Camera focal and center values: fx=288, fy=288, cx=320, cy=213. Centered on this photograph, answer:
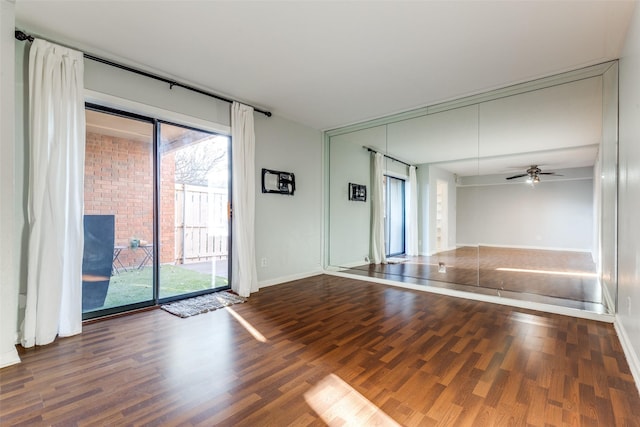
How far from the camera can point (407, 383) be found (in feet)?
6.05

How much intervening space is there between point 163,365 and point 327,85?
3.26 meters

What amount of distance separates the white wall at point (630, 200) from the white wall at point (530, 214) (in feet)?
3.84

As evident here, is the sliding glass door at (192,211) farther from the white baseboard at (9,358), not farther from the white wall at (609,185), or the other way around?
the white wall at (609,185)

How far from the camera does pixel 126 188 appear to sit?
3.19 meters

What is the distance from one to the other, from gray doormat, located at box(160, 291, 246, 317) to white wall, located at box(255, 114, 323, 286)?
68 centimetres

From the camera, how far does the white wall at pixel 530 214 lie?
3.67 m

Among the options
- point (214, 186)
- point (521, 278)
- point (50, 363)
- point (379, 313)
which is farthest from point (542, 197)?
point (50, 363)

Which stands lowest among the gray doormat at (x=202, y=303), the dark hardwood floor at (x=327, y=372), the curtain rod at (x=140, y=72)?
the dark hardwood floor at (x=327, y=372)

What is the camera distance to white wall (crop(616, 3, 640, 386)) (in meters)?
1.96

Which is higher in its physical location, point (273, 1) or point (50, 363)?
point (273, 1)

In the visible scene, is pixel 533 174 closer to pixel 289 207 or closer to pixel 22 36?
pixel 289 207

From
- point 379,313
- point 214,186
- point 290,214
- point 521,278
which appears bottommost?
point 379,313

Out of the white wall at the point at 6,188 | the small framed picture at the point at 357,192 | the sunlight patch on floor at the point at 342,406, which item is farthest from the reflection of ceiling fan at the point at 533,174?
the white wall at the point at 6,188

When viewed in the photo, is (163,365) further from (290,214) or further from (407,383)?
(290,214)
